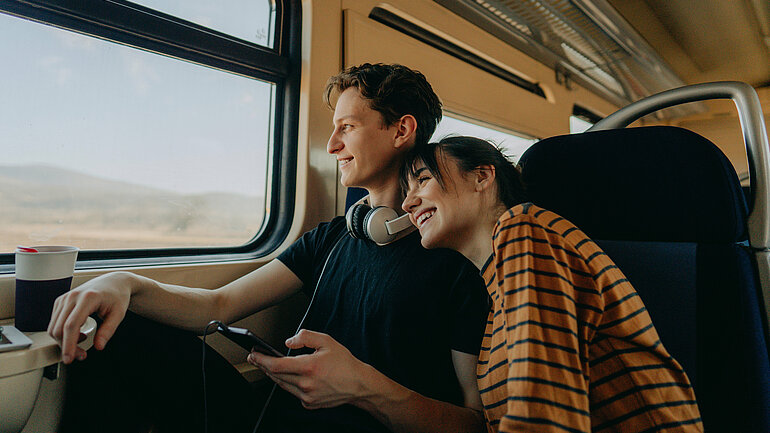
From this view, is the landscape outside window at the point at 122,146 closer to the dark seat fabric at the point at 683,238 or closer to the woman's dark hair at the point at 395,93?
the woman's dark hair at the point at 395,93

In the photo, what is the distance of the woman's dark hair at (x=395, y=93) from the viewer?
139 cm

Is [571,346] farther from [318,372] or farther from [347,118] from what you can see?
[347,118]

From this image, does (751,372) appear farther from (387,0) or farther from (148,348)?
(387,0)

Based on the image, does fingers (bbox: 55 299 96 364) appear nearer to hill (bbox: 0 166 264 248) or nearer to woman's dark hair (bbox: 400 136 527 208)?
hill (bbox: 0 166 264 248)

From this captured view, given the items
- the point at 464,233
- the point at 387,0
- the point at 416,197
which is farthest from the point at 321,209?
the point at 387,0

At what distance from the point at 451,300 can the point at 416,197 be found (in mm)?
287

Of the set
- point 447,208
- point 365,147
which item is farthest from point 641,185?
point 365,147

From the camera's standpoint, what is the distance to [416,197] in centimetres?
115

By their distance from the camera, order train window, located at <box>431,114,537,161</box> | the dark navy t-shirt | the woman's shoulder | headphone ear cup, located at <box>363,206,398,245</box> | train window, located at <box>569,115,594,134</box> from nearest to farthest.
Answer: the woman's shoulder
the dark navy t-shirt
headphone ear cup, located at <box>363,206,398,245</box>
train window, located at <box>431,114,537,161</box>
train window, located at <box>569,115,594,134</box>

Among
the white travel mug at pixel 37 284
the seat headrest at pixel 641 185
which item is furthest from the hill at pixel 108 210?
the seat headrest at pixel 641 185

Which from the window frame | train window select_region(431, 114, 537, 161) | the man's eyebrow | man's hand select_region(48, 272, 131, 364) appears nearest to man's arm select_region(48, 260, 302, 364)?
man's hand select_region(48, 272, 131, 364)

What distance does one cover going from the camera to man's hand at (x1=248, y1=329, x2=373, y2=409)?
2.80 feet

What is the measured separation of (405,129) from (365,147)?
148 mm

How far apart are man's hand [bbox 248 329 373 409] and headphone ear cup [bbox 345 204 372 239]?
16.6 inches
